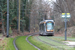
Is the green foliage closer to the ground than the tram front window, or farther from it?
farther from it

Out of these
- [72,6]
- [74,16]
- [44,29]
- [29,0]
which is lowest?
[44,29]

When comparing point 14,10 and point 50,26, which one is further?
point 14,10

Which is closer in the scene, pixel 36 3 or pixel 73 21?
pixel 73 21

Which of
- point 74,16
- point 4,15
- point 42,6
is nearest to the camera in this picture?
point 4,15

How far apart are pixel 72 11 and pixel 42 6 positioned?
13.3 metres

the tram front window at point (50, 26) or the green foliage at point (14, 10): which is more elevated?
the green foliage at point (14, 10)

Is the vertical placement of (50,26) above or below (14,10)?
below

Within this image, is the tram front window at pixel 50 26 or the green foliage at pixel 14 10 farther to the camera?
the tram front window at pixel 50 26

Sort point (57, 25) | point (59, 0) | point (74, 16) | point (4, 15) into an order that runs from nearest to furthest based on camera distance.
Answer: point (4, 15) < point (74, 16) < point (59, 0) < point (57, 25)

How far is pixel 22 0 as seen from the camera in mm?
43875

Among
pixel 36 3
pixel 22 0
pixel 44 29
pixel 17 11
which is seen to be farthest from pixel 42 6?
pixel 44 29

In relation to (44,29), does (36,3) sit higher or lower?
higher

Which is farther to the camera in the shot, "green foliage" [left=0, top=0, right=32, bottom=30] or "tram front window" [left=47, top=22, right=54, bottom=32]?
"tram front window" [left=47, top=22, right=54, bottom=32]

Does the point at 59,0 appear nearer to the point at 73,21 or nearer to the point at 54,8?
the point at 54,8
